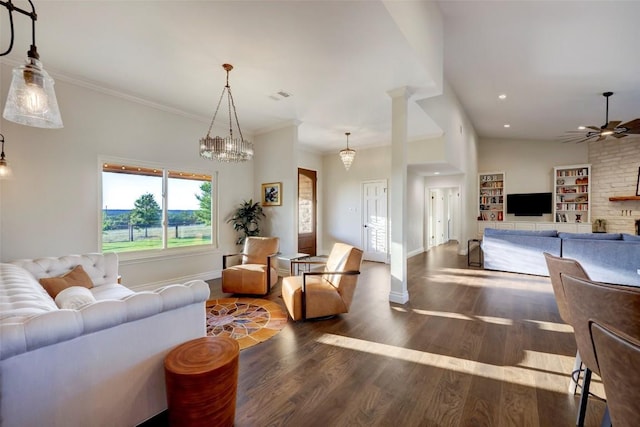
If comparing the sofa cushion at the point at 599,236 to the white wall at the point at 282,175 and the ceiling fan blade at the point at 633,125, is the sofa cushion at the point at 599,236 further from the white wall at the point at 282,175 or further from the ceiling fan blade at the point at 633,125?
the white wall at the point at 282,175

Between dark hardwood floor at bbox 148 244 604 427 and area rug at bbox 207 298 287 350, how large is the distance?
18 centimetres

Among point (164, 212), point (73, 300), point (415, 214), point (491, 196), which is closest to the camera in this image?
point (73, 300)

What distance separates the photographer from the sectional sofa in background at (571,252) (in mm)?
4242

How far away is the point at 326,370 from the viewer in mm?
2217

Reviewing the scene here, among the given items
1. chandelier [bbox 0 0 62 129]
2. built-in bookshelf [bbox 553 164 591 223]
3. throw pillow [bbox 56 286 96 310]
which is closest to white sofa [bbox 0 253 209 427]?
throw pillow [bbox 56 286 96 310]

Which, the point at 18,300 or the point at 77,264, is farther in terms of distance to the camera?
the point at 77,264

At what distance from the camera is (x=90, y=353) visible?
1.36 metres

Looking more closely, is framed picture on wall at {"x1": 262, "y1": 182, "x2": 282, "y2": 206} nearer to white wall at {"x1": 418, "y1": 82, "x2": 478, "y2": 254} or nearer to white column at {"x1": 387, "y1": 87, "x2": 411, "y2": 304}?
white column at {"x1": 387, "y1": 87, "x2": 411, "y2": 304}

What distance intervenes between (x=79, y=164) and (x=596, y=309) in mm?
5410

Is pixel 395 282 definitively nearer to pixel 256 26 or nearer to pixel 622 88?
pixel 256 26

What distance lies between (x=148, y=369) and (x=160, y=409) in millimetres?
314

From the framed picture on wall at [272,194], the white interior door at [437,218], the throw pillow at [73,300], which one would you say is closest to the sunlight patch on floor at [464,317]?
the framed picture on wall at [272,194]

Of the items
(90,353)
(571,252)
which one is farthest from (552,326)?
(90,353)

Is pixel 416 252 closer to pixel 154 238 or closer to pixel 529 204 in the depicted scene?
pixel 529 204
